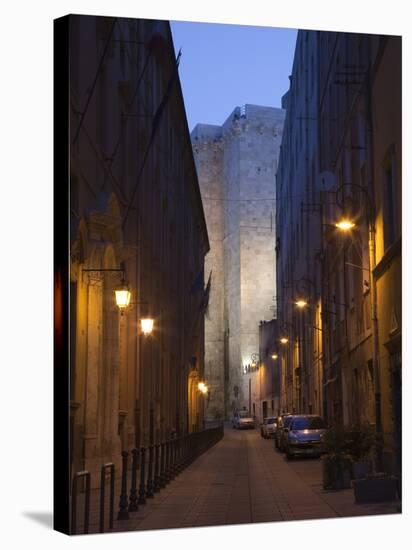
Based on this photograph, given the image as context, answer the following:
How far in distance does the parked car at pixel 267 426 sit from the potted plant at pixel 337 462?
5.34ft

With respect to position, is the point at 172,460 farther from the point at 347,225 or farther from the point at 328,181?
the point at 328,181

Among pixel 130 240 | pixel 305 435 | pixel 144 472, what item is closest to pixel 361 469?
pixel 305 435

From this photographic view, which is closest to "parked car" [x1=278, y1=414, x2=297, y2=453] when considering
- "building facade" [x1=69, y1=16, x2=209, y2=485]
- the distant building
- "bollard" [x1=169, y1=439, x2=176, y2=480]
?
the distant building

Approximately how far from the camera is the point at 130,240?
17.9 meters

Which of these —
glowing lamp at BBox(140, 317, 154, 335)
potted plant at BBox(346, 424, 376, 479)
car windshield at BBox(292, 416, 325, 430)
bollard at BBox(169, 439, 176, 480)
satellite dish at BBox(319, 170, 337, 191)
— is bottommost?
bollard at BBox(169, 439, 176, 480)

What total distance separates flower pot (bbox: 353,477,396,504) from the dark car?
3.00 metres

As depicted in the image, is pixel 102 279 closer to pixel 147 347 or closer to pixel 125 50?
pixel 147 347

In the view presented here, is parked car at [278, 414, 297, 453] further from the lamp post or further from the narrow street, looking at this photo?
the lamp post

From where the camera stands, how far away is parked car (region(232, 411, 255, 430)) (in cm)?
1733

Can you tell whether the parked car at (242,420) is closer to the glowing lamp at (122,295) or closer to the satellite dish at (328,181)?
the glowing lamp at (122,295)

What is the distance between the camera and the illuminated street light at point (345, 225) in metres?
16.2

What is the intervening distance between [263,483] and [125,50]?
617 centimetres

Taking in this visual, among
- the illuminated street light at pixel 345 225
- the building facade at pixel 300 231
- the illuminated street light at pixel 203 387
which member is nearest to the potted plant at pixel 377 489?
the building facade at pixel 300 231
